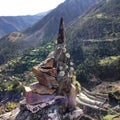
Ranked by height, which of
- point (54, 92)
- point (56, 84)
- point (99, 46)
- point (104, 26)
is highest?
point (56, 84)

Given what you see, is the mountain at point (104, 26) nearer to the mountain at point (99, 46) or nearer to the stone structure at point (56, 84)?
the mountain at point (99, 46)

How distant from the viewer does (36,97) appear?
878 inches

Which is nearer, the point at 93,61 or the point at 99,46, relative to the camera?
the point at 93,61

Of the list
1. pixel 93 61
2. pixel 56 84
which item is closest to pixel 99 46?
pixel 93 61

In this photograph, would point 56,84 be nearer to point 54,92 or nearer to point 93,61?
point 54,92

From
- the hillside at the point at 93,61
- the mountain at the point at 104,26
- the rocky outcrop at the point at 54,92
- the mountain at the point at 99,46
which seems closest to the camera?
the rocky outcrop at the point at 54,92

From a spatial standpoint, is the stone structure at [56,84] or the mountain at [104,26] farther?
the mountain at [104,26]

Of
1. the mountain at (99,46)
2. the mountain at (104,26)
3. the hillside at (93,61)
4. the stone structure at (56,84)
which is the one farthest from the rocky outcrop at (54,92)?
the mountain at (104,26)

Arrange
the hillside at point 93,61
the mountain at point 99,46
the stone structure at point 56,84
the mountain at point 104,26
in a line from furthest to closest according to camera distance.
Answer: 1. the mountain at point 104,26
2. the mountain at point 99,46
3. the hillside at point 93,61
4. the stone structure at point 56,84

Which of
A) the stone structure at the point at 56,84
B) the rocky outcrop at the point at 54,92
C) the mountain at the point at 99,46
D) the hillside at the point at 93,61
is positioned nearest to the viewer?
the rocky outcrop at the point at 54,92

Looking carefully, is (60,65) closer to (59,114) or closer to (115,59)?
(59,114)

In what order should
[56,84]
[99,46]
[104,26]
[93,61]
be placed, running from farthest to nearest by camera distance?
1. [104,26]
2. [99,46]
3. [93,61]
4. [56,84]

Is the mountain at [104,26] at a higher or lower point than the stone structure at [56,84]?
lower

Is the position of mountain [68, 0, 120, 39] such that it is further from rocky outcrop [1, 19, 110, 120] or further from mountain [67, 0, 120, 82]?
rocky outcrop [1, 19, 110, 120]
